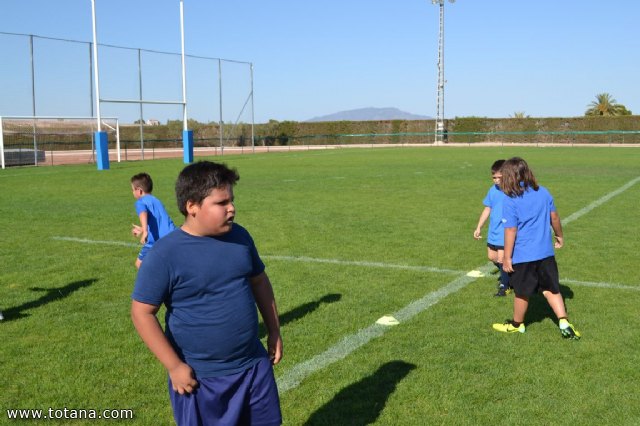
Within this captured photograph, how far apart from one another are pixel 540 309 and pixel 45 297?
16.1ft

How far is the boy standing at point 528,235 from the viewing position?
16.4 ft

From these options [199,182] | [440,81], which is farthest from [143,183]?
[440,81]

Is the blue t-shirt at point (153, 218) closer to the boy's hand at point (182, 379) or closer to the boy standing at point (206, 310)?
the boy standing at point (206, 310)

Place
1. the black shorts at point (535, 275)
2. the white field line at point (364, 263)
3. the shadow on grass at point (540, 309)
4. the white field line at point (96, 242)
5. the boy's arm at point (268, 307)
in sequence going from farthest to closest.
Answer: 1. the white field line at point (96, 242)
2. the white field line at point (364, 263)
3. the shadow on grass at point (540, 309)
4. the black shorts at point (535, 275)
5. the boy's arm at point (268, 307)

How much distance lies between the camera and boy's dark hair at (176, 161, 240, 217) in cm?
252

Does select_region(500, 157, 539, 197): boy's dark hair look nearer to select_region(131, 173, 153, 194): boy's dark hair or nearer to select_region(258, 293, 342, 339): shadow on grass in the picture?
select_region(258, 293, 342, 339): shadow on grass

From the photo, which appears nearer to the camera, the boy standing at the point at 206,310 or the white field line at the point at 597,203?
the boy standing at the point at 206,310

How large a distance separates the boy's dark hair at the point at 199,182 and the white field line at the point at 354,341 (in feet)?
6.51

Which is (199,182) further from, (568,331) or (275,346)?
(568,331)

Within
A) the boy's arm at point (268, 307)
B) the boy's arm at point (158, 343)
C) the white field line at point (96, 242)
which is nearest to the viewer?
the boy's arm at point (158, 343)

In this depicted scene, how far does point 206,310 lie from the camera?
2566 mm

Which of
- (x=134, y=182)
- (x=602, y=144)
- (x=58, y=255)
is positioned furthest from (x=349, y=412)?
(x=602, y=144)

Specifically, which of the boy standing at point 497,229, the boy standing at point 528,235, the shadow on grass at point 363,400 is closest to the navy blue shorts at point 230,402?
the shadow on grass at point 363,400

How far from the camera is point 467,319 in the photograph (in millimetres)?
5566
